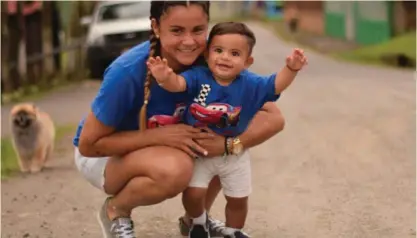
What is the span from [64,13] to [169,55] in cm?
1391

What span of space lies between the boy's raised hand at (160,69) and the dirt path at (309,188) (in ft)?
4.31

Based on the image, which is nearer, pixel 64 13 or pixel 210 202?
pixel 210 202

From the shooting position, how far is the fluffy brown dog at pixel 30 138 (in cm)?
725

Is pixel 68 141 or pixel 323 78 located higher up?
pixel 68 141

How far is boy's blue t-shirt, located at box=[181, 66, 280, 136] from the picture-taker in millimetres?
3779

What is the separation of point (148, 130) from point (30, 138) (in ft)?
12.7

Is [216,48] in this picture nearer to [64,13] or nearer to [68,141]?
[68,141]

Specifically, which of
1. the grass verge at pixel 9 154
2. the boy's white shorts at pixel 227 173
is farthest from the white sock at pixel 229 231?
the grass verge at pixel 9 154

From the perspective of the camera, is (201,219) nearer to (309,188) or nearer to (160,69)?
(160,69)

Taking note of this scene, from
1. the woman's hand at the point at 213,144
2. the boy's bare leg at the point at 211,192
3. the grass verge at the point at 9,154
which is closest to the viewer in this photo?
the woman's hand at the point at 213,144

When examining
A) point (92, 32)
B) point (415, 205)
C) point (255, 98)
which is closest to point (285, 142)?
point (415, 205)

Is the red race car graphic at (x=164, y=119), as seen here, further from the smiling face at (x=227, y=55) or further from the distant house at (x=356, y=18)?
the distant house at (x=356, y=18)

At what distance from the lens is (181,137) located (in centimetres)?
382

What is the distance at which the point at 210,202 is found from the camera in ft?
14.5
